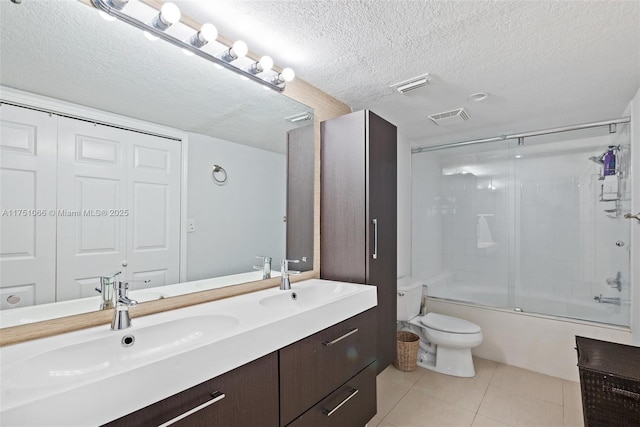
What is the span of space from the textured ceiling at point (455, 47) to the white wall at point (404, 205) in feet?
3.02

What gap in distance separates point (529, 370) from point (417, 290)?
44.0 inches

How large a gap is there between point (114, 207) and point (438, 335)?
8.36 feet

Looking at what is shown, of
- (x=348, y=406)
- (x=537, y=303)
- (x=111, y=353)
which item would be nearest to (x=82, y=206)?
(x=111, y=353)

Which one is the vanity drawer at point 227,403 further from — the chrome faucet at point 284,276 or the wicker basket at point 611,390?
the wicker basket at point 611,390

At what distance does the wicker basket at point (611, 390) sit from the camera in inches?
50.2

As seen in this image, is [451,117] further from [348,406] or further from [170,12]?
[348,406]

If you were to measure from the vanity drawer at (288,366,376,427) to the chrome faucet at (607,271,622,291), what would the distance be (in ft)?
7.78

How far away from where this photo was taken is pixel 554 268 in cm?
299

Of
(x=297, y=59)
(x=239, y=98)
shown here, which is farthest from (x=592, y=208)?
(x=239, y=98)

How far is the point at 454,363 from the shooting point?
8.49 ft

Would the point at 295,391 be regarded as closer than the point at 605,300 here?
Yes

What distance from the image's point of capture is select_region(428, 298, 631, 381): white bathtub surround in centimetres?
248

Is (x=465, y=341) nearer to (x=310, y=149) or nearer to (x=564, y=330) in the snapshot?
(x=564, y=330)

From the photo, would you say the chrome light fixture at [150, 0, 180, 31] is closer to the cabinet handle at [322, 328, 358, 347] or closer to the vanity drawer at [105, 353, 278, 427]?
the vanity drawer at [105, 353, 278, 427]
